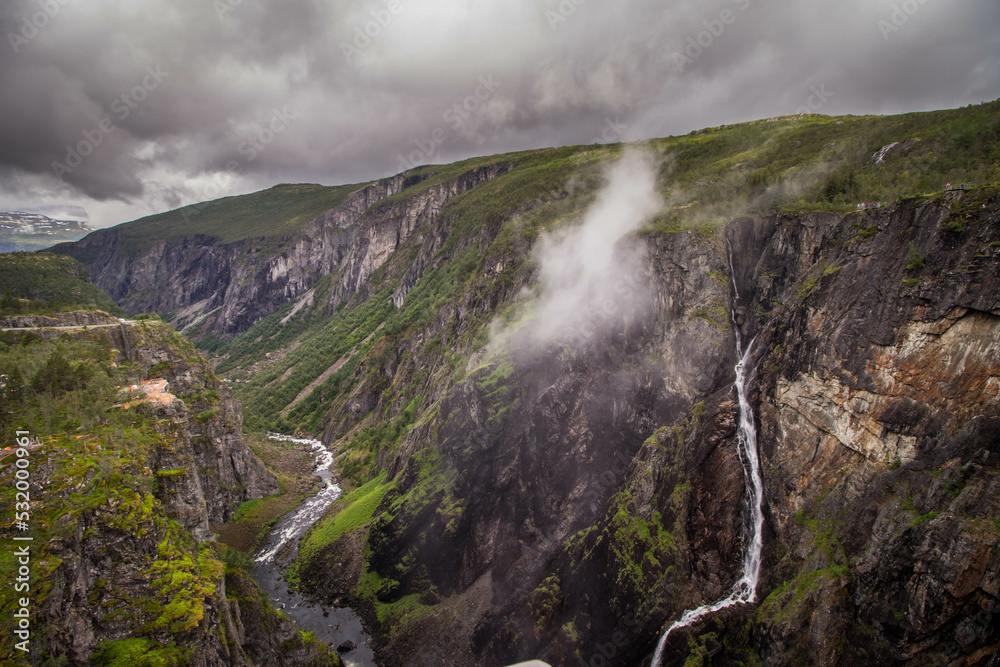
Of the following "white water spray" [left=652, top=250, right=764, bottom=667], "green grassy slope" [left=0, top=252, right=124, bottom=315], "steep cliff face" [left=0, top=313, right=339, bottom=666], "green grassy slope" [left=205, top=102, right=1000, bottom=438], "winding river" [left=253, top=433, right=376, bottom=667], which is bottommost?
"winding river" [left=253, top=433, right=376, bottom=667]

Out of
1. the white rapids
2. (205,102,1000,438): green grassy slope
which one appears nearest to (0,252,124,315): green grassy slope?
(205,102,1000,438): green grassy slope

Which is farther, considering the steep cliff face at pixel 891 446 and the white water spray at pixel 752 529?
the white water spray at pixel 752 529

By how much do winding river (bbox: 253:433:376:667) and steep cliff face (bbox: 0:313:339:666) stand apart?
5.11 meters

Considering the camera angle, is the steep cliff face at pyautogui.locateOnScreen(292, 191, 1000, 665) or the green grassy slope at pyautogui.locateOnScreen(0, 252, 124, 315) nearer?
the steep cliff face at pyautogui.locateOnScreen(292, 191, 1000, 665)

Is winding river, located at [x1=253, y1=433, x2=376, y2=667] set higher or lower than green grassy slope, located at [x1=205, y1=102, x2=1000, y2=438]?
lower

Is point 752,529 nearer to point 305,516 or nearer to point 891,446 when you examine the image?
point 891,446

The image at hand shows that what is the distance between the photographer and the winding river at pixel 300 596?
47938 millimetres

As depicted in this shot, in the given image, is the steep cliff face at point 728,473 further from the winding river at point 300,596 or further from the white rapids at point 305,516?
the white rapids at point 305,516

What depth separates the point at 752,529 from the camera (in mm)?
35938

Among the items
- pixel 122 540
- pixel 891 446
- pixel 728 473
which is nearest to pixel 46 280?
pixel 122 540

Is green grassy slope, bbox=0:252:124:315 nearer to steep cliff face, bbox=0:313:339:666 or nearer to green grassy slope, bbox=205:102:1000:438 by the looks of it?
green grassy slope, bbox=205:102:1000:438

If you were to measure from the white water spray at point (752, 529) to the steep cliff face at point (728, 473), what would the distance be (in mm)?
804

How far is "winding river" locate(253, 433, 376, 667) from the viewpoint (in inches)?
1887

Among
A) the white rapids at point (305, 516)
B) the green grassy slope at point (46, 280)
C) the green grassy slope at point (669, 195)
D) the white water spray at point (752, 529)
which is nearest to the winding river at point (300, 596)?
the white rapids at point (305, 516)
